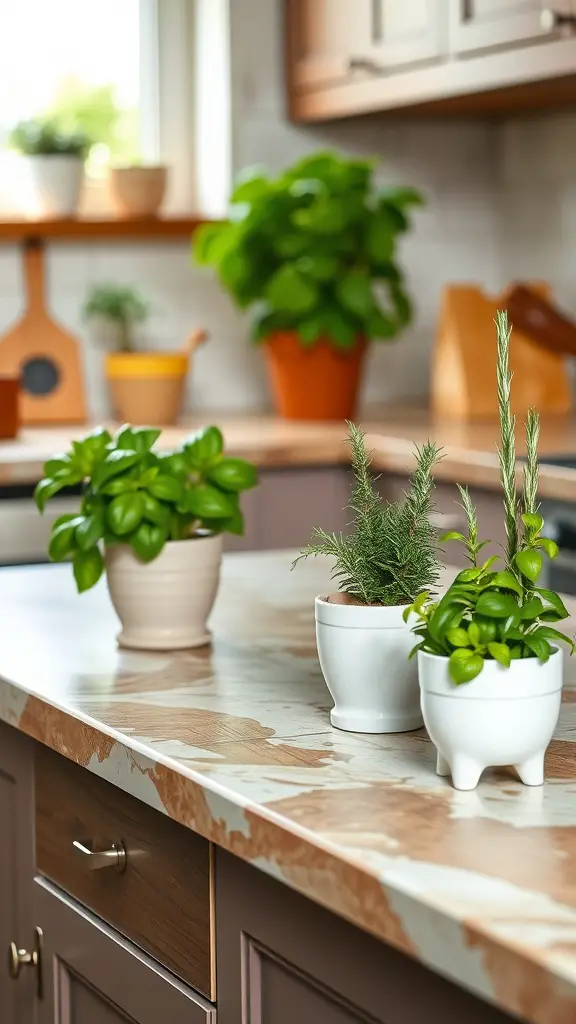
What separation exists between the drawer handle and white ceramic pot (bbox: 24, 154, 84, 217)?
2.50 meters

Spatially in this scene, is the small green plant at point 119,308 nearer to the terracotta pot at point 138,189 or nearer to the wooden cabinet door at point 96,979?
the terracotta pot at point 138,189

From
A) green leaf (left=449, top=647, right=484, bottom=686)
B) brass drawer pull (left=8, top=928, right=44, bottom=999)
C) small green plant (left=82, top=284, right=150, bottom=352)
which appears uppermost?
small green plant (left=82, top=284, right=150, bottom=352)

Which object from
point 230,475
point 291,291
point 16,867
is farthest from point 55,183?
point 16,867

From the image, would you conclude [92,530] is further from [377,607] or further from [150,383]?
[150,383]

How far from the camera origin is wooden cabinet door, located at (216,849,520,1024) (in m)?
0.82

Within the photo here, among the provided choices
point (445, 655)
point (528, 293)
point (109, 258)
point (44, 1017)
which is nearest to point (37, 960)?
point (44, 1017)

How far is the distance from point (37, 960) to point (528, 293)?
86.7 inches

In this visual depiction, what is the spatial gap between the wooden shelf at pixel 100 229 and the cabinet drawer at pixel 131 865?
228cm

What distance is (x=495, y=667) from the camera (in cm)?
89

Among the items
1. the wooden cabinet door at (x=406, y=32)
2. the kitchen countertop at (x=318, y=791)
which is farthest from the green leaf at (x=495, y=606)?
the wooden cabinet door at (x=406, y=32)

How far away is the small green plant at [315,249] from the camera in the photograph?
324 cm

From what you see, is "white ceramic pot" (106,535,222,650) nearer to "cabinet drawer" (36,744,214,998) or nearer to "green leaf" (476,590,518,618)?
"cabinet drawer" (36,744,214,998)

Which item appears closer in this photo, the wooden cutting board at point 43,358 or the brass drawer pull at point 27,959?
the brass drawer pull at point 27,959

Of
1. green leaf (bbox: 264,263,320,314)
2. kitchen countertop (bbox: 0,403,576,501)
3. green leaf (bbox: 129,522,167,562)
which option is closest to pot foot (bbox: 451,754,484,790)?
green leaf (bbox: 129,522,167,562)
